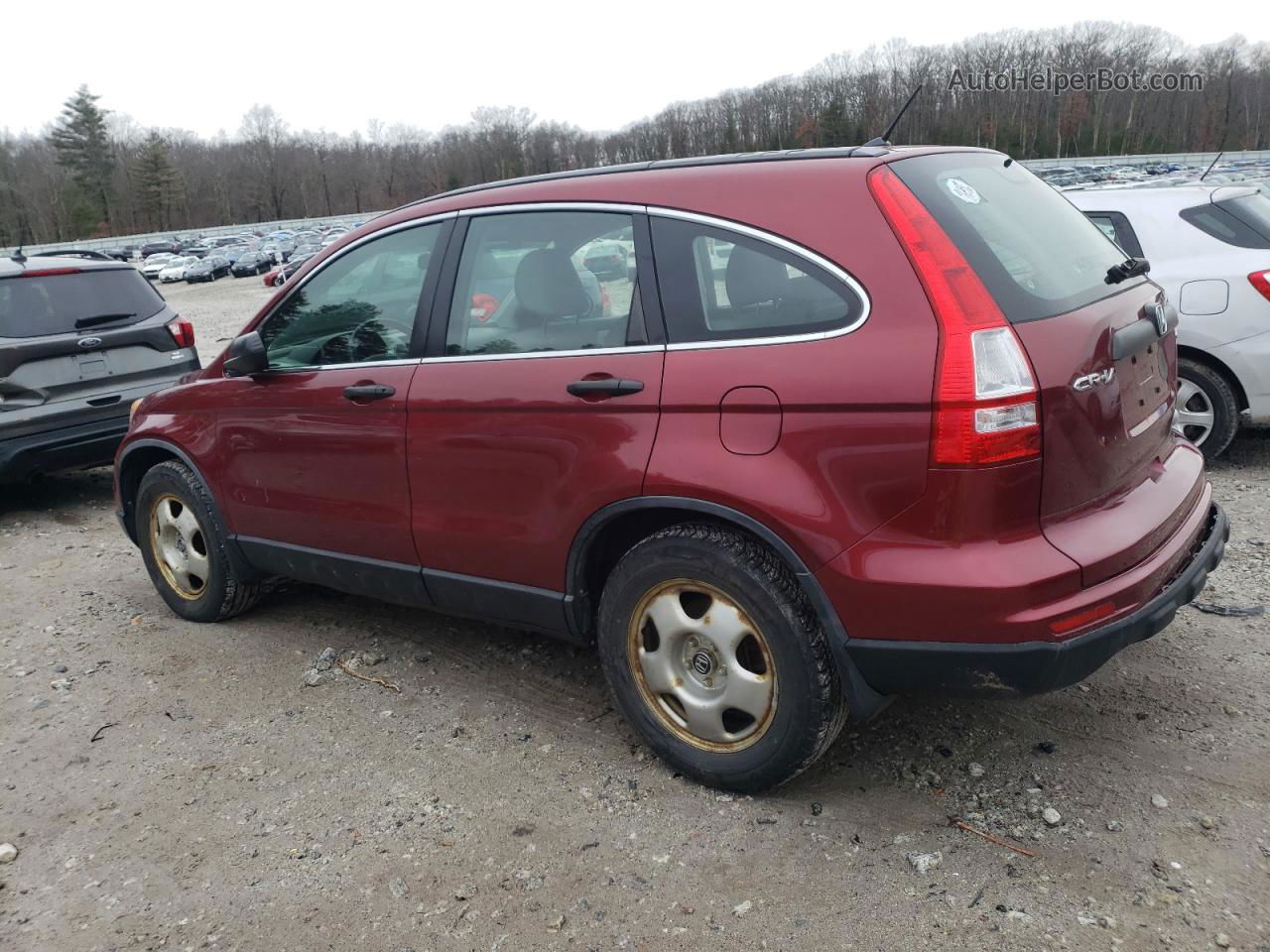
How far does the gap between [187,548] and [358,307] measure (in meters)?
1.71

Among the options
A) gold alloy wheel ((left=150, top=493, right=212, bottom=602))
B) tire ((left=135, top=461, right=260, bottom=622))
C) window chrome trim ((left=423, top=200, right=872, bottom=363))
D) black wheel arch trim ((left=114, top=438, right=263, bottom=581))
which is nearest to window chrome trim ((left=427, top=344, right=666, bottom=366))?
window chrome trim ((left=423, top=200, right=872, bottom=363))

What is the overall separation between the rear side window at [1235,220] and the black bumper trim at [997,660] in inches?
167

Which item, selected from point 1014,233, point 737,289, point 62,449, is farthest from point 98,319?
point 1014,233

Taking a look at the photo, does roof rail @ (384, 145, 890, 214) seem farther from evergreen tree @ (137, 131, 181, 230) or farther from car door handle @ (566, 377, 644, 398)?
evergreen tree @ (137, 131, 181, 230)

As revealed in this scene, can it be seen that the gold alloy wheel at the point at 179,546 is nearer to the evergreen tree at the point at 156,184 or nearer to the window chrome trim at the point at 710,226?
the window chrome trim at the point at 710,226

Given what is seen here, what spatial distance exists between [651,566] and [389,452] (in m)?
1.21

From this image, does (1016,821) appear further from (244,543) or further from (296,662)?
(244,543)

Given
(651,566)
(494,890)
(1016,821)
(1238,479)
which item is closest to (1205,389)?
(1238,479)

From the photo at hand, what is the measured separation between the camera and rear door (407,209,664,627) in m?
3.03

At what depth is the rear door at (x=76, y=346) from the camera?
6605 millimetres

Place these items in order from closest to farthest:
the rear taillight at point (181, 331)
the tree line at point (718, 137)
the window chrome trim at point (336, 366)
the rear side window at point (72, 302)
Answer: the window chrome trim at point (336, 366)
the rear side window at point (72, 302)
the rear taillight at point (181, 331)
the tree line at point (718, 137)

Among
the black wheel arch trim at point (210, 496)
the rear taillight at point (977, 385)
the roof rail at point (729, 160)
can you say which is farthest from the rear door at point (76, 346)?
the rear taillight at point (977, 385)

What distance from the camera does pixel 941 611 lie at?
253cm

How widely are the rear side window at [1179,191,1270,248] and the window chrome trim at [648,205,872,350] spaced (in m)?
4.56
